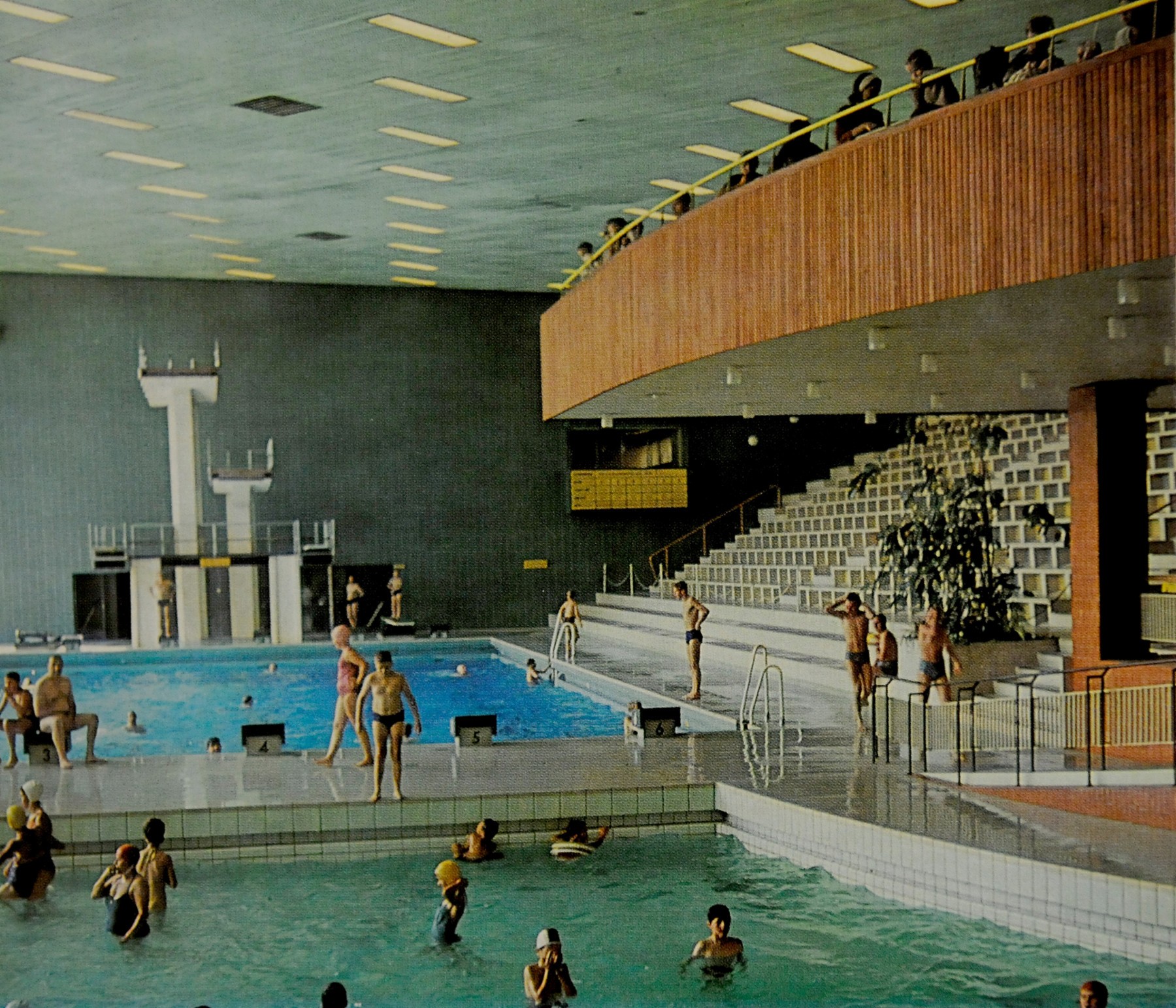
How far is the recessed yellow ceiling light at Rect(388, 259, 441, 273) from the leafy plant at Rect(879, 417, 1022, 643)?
43.7 ft

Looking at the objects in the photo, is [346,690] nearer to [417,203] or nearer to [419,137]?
[419,137]

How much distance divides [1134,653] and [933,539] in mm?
2640

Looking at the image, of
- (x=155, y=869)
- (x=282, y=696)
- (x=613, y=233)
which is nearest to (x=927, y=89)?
(x=613, y=233)

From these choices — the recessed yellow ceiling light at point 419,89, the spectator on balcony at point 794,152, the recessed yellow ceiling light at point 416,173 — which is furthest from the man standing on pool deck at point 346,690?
the recessed yellow ceiling light at point 416,173

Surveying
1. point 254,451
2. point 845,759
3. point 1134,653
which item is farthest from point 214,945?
point 254,451

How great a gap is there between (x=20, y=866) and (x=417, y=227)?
14.3m

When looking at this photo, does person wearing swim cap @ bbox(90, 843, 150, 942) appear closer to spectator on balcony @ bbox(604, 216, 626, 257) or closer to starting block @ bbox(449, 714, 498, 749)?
starting block @ bbox(449, 714, 498, 749)

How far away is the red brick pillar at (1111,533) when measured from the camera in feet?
36.1

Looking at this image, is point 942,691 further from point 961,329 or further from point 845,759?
point 961,329

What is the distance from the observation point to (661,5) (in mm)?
11539

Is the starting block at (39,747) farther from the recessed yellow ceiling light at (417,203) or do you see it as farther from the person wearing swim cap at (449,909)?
the recessed yellow ceiling light at (417,203)

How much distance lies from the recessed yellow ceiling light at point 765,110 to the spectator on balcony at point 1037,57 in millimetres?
6665

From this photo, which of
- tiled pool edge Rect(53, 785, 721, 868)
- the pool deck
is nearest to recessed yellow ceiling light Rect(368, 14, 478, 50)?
the pool deck

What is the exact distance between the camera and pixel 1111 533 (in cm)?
1102
